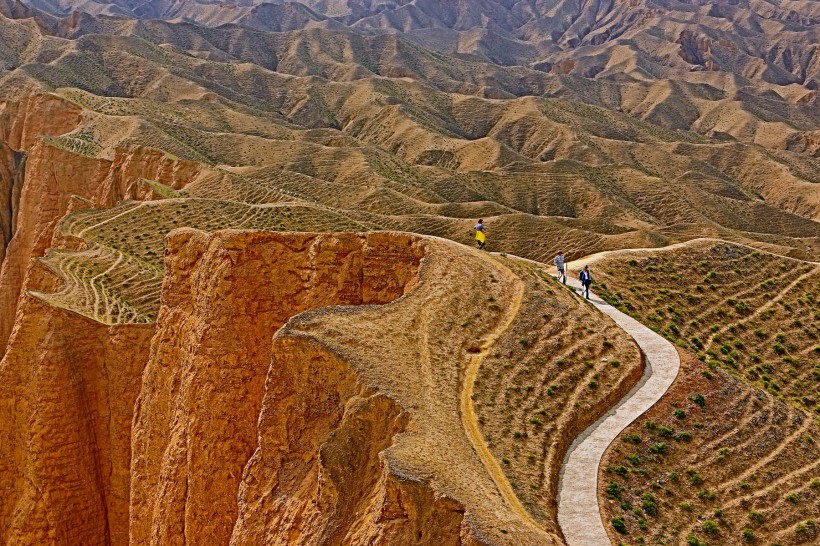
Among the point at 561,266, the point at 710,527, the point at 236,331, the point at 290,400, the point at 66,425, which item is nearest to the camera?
the point at 710,527

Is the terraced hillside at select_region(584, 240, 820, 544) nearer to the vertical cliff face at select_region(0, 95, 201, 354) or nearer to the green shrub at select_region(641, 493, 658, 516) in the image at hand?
the green shrub at select_region(641, 493, 658, 516)


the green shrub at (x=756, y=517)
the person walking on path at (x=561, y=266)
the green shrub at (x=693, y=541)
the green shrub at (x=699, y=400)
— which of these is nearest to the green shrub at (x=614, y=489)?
the green shrub at (x=693, y=541)

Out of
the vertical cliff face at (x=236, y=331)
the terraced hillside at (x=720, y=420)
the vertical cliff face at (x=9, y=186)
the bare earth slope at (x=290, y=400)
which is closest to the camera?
the bare earth slope at (x=290, y=400)

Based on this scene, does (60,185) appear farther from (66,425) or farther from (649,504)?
(649,504)

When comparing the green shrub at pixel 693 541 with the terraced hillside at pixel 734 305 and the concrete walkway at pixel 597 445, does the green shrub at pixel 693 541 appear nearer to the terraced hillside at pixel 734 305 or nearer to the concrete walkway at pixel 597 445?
the concrete walkway at pixel 597 445

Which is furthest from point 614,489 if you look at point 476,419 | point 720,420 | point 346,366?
point 346,366

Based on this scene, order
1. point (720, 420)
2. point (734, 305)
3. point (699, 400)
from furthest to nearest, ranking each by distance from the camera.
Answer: point (734, 305)
point (699, 400)
point (720, 420)
